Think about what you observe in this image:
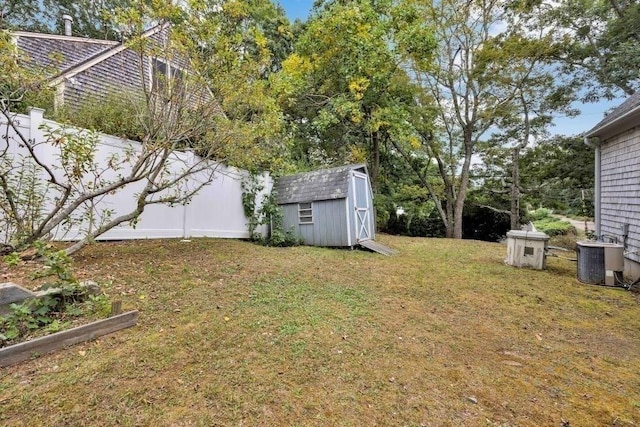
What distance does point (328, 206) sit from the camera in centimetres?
826

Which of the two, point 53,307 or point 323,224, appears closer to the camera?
point 53,307

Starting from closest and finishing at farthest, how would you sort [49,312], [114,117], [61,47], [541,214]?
[49,312]
[114,117]
[61,47]
[541,214]

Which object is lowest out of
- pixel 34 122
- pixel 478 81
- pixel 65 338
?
pixel 65 338

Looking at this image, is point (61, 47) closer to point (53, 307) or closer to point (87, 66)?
point (87, 66)

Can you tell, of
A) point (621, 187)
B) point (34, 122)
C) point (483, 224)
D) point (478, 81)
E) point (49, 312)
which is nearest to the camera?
point (49, 312)

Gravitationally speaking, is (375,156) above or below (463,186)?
above

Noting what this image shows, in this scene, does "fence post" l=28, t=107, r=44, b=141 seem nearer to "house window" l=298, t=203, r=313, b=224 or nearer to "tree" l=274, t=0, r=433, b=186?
"house window" l=298, t=203, r=313, b=224

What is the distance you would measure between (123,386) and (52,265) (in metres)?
1.51

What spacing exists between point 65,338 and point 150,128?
347 centimetres

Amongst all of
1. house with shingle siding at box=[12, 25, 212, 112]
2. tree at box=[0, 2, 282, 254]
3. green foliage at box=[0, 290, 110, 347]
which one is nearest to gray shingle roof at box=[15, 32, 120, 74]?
house with shingle siding at box=[12, 25, 212, 112]

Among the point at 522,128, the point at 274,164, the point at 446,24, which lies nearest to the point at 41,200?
the point at 274,164

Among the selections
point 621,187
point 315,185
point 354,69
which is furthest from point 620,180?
point 354,69

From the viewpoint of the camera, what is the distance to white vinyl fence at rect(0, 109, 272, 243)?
453 cm

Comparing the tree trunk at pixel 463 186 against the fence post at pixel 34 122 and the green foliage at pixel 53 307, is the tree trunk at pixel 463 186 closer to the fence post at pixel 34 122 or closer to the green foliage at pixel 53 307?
the green foliage at pixel 53 307
